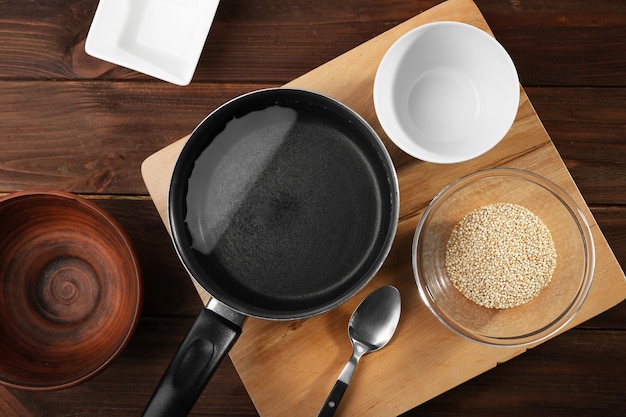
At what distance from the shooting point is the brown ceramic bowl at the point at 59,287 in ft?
2.91

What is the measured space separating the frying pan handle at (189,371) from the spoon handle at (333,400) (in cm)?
20

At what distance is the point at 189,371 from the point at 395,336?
0.32m

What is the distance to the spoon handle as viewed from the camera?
2.76 feet

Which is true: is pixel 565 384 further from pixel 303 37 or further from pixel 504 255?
pixel 303 37

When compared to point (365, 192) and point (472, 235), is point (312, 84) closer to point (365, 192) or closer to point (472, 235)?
point (365, 192)

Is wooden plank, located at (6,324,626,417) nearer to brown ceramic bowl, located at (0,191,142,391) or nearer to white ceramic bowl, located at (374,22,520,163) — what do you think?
brown ceramic bowl, located at (0,191,142,391)

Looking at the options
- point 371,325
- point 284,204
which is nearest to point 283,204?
point 284,204

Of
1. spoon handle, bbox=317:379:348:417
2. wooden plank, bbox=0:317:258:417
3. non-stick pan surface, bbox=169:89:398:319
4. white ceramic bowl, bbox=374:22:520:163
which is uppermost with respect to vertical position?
white ceramic bowl, bbox=374:22:520:163

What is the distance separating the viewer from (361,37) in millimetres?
1016

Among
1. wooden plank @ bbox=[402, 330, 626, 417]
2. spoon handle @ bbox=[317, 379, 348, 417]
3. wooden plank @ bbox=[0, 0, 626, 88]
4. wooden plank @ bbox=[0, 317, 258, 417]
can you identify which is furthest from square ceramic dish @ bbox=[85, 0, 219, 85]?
wooden plank @ bbox=[402, 330, 626, 417]

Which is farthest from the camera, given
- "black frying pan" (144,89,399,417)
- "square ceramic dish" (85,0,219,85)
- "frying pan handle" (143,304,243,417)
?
"square ceramic dish" (85,0,219,85)

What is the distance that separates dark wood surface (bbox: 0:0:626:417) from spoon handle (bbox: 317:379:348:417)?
0.73 feet

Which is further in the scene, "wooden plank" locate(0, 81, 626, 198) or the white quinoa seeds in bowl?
"wooden plank" locate(0, 81, 626, 198)

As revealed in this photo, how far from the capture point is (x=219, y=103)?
1006mm
